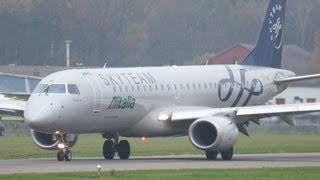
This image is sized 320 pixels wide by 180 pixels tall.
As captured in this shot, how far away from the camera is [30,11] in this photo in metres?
85.4

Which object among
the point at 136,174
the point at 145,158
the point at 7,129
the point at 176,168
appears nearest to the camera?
the point at 136,174

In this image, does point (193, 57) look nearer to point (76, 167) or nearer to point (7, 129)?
point (7, 129)

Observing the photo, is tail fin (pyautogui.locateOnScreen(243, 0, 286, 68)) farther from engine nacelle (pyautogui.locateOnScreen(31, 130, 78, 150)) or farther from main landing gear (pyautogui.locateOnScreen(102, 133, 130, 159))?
engine nacelle (pyautogui.locateOnScreen(31, 130, 78, 150))

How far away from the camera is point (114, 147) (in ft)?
157

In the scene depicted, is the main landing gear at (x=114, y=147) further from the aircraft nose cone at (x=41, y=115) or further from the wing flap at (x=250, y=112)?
the aircraft nose cone at (x=41, y=115)

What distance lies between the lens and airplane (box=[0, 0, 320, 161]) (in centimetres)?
4509

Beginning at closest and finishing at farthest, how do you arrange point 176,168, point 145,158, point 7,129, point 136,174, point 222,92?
point 136,174 < point 176,168 < point 145,158 < point 222,92 < point 7,129

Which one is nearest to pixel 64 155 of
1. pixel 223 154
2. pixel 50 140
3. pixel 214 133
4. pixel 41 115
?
pixel 41 115

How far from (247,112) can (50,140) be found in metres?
6.78

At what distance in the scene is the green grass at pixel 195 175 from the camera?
36.4m

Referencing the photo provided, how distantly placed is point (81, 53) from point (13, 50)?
17.9 ft

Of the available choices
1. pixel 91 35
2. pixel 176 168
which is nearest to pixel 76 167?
pixel 176 168

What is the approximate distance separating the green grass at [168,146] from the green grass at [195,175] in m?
11.9

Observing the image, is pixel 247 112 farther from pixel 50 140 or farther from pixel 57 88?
pixel 50 140
